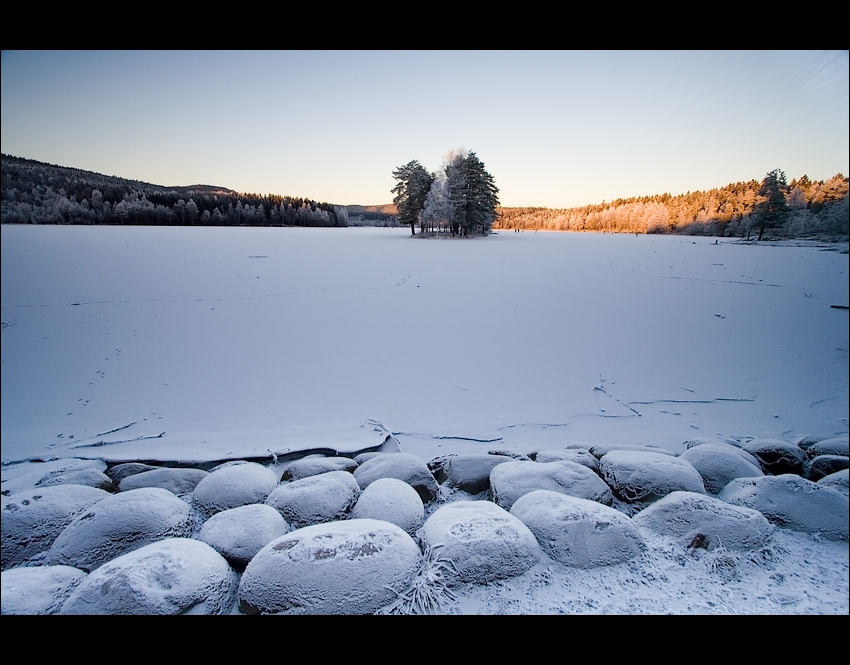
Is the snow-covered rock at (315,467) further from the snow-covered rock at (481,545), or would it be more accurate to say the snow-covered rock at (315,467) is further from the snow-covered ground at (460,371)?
the snow-covered rock at (481,545)

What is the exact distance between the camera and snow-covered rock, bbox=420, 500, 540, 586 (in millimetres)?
1233

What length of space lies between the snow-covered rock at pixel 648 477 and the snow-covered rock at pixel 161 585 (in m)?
2.14

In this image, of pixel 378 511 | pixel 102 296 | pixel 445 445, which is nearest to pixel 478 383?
pixel 445 445

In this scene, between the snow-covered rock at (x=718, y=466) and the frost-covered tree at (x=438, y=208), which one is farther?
the frost-covered tree at (x=438, y=208)

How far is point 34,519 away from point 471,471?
2.38 metres

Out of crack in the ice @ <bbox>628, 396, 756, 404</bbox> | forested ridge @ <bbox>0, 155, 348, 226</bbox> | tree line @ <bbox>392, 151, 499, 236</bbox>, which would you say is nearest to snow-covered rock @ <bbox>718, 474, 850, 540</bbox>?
crack in the ice @ <bbox>628, 396, 756, 404</bbox>

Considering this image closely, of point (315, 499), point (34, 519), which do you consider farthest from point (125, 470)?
point (315, 499)

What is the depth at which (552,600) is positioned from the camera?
1189 millimetres

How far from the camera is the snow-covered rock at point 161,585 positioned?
108 cm

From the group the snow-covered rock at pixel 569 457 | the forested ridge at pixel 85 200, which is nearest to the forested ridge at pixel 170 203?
the forested ridge at pixel 85 200

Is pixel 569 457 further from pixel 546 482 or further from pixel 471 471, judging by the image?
pixel 471 471

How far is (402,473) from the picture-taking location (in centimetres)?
207
